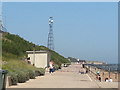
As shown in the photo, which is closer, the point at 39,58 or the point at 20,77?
the point at 20,77

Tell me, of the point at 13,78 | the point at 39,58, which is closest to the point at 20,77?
the point at 13,78

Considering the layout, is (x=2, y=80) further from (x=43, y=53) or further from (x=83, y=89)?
(x=43, y=53)

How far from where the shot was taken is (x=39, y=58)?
4512cm

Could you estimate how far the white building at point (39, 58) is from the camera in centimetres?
4391

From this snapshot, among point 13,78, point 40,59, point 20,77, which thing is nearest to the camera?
point 13,78

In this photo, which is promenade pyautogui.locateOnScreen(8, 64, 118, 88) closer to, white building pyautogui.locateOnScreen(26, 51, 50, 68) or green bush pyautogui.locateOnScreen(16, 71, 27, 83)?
green bush pyautogui.locateOnScreen(16, 71, 27, 83)

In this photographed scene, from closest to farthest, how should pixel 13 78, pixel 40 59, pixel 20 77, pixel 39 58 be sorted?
pixel 13 78
pixel 20 77
pixel 39 58
pixel 40 59

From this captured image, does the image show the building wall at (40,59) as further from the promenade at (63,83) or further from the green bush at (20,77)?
the green bush at (20,77)

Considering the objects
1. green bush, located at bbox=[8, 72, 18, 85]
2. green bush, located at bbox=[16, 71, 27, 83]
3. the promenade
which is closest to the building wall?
the promenade

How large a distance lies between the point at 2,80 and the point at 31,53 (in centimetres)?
3425

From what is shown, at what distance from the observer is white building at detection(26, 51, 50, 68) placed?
4391 centimetres

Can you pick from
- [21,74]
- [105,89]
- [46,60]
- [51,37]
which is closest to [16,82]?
[21,74]

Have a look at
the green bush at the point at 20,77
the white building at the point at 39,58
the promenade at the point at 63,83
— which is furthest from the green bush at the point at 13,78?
the white building at the point at 39,58

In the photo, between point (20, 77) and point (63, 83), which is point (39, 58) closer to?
point (63, 83)
